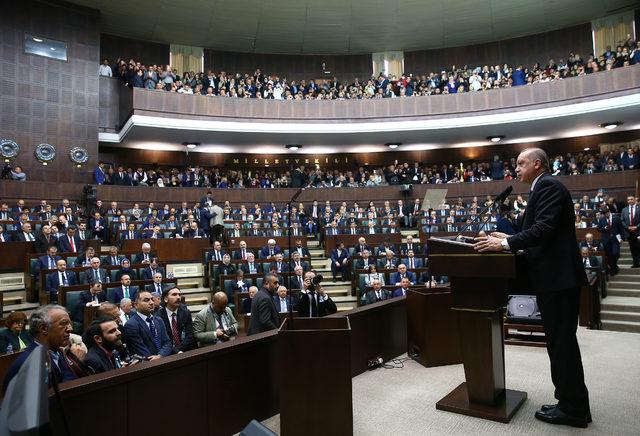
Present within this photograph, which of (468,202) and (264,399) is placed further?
(468,202)

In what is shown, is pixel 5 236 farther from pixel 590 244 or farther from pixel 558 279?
pixel 590 244

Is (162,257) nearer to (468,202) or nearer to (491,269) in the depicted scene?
(491,269)

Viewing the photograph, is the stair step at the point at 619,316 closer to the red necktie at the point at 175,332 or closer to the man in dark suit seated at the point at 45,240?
the red necktie at the point at 175,332

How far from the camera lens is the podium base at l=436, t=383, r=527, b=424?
250 cm

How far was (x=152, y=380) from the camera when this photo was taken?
224cm

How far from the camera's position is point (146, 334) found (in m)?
3.61

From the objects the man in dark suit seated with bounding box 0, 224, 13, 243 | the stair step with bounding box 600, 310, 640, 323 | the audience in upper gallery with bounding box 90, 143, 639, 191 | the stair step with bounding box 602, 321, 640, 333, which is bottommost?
the stair step with bounding box 602, 321, 640, 333

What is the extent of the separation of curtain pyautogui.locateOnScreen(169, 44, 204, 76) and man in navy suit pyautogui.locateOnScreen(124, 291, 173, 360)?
13.5 m

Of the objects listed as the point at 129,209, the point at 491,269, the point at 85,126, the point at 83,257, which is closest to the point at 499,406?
the point at 491,269

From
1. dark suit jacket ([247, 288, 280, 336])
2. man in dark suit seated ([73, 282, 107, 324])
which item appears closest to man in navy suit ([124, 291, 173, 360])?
dark suit jacket ([247, 288, 280, 336])

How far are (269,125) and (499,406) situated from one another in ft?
39.9

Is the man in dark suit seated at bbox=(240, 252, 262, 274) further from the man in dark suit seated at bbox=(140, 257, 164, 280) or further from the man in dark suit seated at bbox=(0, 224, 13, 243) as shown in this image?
the man in dark suit seated at bbox=(0, 224, 13, 243)

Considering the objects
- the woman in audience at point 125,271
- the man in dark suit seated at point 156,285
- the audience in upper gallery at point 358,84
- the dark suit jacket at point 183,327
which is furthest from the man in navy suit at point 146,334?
the audience in upper gallery at point 358,84

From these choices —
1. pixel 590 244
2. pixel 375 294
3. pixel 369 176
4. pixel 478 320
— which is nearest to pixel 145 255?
pixel 375 294
